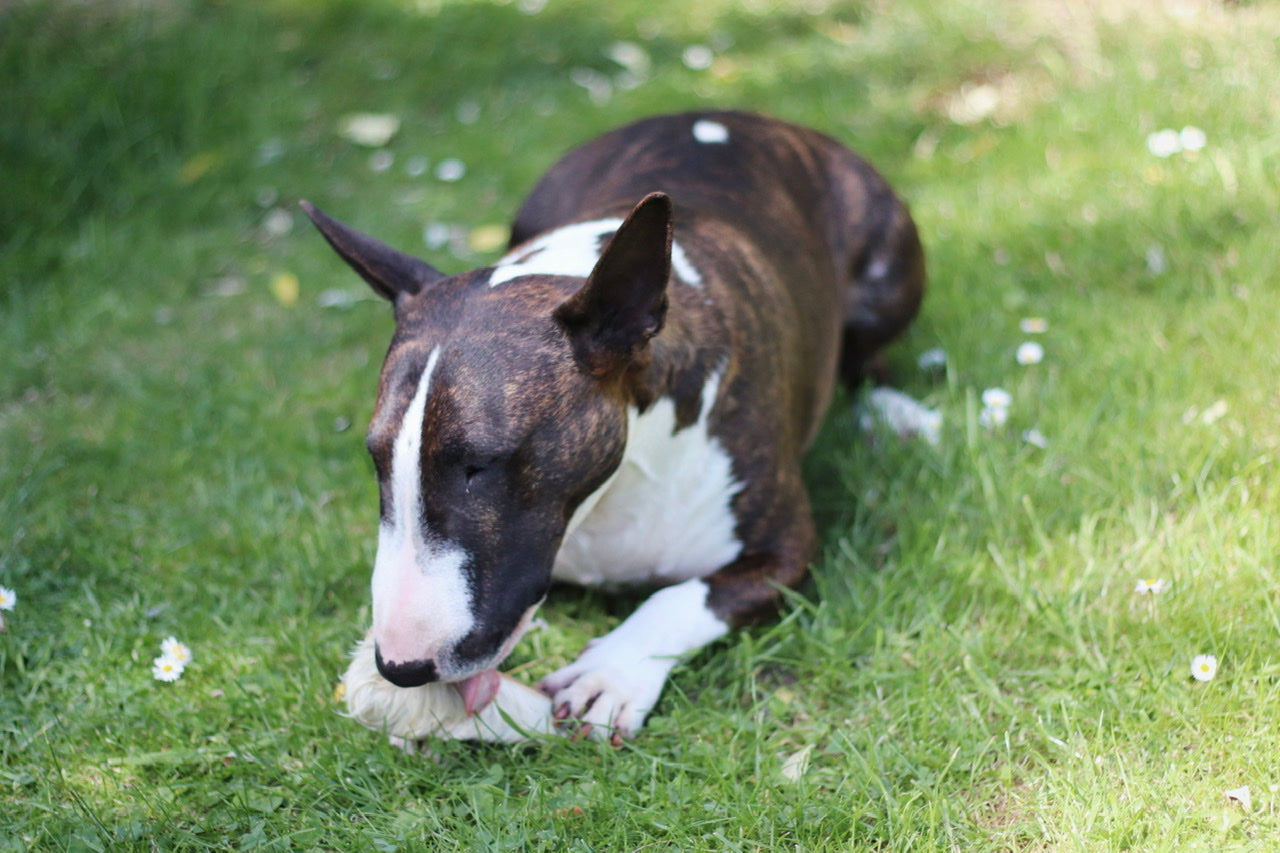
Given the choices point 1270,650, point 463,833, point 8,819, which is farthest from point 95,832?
point 1270,650

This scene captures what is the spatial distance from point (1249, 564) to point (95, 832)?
6.70 ft

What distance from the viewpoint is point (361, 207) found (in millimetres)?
4488

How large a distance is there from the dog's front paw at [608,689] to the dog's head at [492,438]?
0.25 m

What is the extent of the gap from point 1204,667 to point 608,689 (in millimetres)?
1016

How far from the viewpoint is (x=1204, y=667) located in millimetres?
2062

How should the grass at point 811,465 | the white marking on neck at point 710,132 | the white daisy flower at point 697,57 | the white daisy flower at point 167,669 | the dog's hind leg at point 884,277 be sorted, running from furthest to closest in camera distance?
the white daisy flower at point 697,57 < the dog's hind leg at point 884,277 < the white marking on neck at point 710,132 < the white daisy flower at point 167,669 < the grass at point 811,465

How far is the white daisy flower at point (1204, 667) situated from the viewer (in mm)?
2047

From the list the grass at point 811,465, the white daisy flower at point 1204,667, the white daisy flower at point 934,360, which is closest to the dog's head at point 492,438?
the grass at point 811,465

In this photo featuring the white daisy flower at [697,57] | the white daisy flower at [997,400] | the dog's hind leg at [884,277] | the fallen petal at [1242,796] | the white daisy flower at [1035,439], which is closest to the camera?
the fallen petal at [1242,796]

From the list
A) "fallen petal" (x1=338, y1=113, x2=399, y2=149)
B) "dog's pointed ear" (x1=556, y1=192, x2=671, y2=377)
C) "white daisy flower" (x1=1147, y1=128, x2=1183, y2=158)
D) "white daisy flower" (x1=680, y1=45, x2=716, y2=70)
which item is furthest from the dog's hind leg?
"fallen petal" (x1=338, y1=113, x2=399, y2=149)

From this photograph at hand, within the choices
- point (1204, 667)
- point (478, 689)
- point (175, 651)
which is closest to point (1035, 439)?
point (1204, 667)

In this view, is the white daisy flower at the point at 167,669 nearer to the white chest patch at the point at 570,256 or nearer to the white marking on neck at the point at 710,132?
the white chest patch at the point at 570,256

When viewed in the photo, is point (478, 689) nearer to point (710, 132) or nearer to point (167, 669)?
point (167, 669)

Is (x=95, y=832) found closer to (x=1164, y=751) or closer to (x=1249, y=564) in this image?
(x=1164, y=751)
